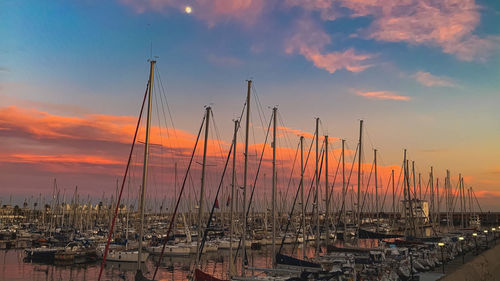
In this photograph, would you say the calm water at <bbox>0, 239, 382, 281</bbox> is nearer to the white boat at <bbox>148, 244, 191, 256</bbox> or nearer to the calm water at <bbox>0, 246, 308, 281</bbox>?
the calm water at <bbox>0, 246, 308, 281</bbox>

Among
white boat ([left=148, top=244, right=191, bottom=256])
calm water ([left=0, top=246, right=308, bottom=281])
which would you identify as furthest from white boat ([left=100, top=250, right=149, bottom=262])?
white boat ([left=148, top=244, right=191, bottom=256])

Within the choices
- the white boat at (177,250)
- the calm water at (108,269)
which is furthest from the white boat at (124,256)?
the white boat at (177,250)

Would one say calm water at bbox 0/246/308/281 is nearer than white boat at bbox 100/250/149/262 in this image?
Yes

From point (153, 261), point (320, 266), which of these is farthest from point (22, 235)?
point (320, 266)

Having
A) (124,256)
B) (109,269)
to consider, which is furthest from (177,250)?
(109,269)

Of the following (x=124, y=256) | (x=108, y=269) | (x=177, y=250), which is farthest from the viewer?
(x=177, y=250)

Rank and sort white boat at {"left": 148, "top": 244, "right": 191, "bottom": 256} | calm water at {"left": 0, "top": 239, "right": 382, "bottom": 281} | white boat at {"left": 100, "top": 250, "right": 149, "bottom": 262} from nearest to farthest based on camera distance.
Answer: calm water at {"left": 0, "top": 239, "right": 382, "bottom": 281} → white boat at {"left": 100, "top": 250, "right": 149, "bottom": 262} → white boat at {"left": 148, "top": 244, "right": 191, "bottom": 256}

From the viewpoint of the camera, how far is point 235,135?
34.6m

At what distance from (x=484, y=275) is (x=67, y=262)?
54.9 metres

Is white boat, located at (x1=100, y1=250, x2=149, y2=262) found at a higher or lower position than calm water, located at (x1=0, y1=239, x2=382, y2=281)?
higher

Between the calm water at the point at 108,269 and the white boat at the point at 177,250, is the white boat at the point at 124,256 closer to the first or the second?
the calm water at the point at 108,269

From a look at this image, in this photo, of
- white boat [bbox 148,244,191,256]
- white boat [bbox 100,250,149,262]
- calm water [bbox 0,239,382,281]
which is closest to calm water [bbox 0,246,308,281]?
calm water [bbox 0,239,382,281]

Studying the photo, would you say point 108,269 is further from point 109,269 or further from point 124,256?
point 124,256

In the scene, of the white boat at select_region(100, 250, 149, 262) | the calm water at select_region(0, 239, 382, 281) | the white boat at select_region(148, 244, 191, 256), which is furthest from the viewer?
the white boat at select_region(148, 244, 191, 256)
